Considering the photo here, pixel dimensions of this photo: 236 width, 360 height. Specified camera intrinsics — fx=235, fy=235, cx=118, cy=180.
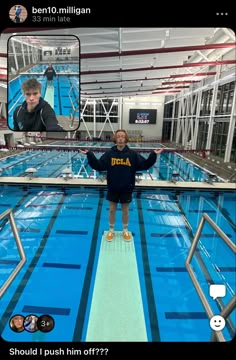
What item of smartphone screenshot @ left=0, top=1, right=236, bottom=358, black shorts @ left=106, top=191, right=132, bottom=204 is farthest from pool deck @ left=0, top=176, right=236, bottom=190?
black shorts @ left=106, top=191, right=132, bottom=204

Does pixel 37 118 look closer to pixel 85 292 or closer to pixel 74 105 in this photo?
pixel 74 105

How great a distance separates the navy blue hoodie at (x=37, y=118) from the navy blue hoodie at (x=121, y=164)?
1.36 meters

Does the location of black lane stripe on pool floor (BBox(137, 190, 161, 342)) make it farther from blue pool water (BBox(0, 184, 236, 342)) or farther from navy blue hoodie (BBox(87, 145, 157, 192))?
navy blue hoodie (BBox(87, 145, 157, 192))

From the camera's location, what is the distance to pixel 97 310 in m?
1.69

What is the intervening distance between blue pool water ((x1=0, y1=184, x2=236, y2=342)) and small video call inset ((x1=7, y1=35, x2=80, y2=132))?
0.71m

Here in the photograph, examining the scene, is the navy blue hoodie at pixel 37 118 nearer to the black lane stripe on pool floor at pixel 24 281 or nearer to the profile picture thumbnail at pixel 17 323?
the profile picture thumbnail at pixel 17 323

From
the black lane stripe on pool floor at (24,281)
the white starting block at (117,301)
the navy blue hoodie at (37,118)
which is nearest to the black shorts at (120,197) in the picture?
the white starting block at (117,301)

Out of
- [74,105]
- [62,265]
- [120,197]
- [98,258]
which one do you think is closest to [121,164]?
[120,197]

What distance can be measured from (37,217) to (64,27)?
365 centimetres

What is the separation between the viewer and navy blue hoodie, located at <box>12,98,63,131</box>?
0.82m

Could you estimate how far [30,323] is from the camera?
79 cm
